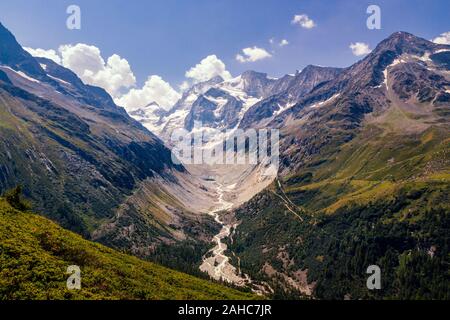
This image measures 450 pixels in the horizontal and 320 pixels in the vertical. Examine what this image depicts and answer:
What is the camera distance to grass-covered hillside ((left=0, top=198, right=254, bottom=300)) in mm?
53438

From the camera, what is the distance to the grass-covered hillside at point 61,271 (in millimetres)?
53438

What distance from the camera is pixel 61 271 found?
5875 cm
